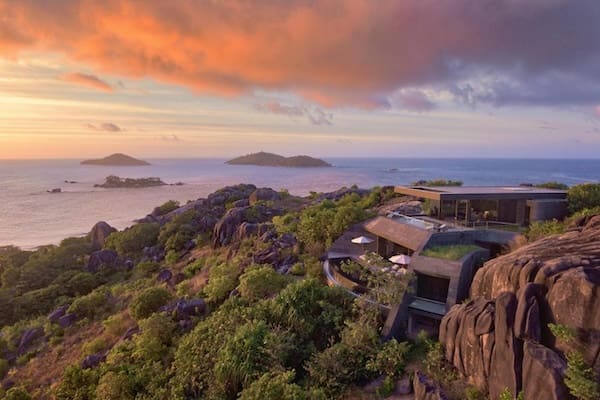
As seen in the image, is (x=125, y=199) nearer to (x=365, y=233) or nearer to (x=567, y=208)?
(x=365, y=233)

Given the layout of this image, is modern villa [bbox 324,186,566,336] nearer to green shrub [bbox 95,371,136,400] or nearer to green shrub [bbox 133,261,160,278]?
green shrub [bbox 95,371,136,400]

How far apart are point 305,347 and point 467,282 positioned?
10030 mm

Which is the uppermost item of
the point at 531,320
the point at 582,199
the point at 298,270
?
the point at 582,199

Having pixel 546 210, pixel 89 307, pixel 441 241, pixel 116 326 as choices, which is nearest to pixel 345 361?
pixel 441 241

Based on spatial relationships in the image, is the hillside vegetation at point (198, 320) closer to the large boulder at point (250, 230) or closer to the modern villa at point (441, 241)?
A: the large boulder at point (250, 230)

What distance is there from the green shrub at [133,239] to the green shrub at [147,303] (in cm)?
2707

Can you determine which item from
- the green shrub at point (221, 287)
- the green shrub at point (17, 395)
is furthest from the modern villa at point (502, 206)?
the green shrub at point (17, 395)

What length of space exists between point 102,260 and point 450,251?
153ft

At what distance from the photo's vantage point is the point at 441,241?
2442 cm

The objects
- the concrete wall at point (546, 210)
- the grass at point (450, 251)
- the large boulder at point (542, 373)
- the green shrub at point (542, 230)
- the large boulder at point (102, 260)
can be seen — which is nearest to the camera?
the large boulder at point (542, 373)

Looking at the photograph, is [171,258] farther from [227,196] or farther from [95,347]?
[227,196]

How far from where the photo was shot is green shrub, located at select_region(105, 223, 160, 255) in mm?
55938

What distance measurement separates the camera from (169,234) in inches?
2186

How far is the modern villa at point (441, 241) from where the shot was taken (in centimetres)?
2134
